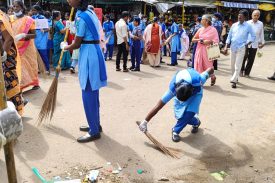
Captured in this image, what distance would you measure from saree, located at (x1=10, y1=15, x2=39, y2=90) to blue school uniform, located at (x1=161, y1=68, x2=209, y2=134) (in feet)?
10.3

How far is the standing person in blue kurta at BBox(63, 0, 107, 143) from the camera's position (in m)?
4.01

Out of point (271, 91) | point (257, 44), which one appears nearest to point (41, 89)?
point (271, 91)

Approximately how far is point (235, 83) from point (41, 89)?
426 cm

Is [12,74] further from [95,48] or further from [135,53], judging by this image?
[135,53]

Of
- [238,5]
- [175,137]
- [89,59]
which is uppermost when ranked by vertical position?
[238,5]

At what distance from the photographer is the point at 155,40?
1022 cm

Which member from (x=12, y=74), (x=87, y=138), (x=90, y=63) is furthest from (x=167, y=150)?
(x=12, y=74)

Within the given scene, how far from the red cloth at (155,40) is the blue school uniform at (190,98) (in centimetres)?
587

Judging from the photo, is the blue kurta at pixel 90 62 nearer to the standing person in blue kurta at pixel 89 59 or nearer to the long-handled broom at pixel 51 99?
the standing person in blue kurta at pixel 89 59

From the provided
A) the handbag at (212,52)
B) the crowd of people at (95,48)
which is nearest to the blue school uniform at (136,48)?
the crowd of people at (95,48)

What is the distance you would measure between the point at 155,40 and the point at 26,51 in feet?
15.9

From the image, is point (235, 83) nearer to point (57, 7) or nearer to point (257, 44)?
point (257, 44)

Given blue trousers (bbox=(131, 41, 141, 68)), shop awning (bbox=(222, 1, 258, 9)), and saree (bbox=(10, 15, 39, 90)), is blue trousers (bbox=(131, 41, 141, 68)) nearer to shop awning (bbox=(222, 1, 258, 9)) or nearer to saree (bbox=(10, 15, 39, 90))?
saree (bbox=(10, 15, 39, 90))

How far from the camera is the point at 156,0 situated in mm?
17938
